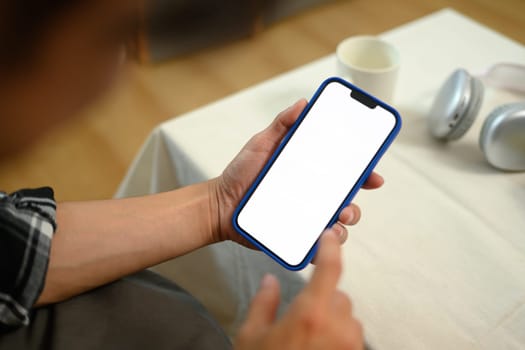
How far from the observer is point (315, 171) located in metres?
0.59

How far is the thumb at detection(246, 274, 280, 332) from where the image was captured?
15.8 inches

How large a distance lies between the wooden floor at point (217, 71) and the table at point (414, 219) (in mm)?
435

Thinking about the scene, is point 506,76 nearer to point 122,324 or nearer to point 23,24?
point 122,324

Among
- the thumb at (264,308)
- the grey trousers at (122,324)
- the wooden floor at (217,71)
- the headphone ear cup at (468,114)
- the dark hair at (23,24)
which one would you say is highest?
the dark hair at (23,24)

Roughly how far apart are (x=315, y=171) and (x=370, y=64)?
0.27 metres

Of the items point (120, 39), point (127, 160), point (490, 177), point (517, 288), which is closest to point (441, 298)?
point (517, 288)

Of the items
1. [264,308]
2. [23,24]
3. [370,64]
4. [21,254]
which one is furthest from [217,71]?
[23,24]

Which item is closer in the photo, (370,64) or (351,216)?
(351,216)

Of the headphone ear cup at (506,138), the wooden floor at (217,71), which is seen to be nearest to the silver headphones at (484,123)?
the headphone ear cup at (506,138)

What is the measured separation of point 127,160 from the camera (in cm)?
152

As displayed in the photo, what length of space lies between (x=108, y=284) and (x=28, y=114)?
47 cm

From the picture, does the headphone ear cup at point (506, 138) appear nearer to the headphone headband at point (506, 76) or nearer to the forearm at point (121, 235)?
the headphone headband at point (506, 76)

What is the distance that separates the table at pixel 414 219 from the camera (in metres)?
0.52

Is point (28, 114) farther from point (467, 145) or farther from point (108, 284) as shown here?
point (467, 145)
